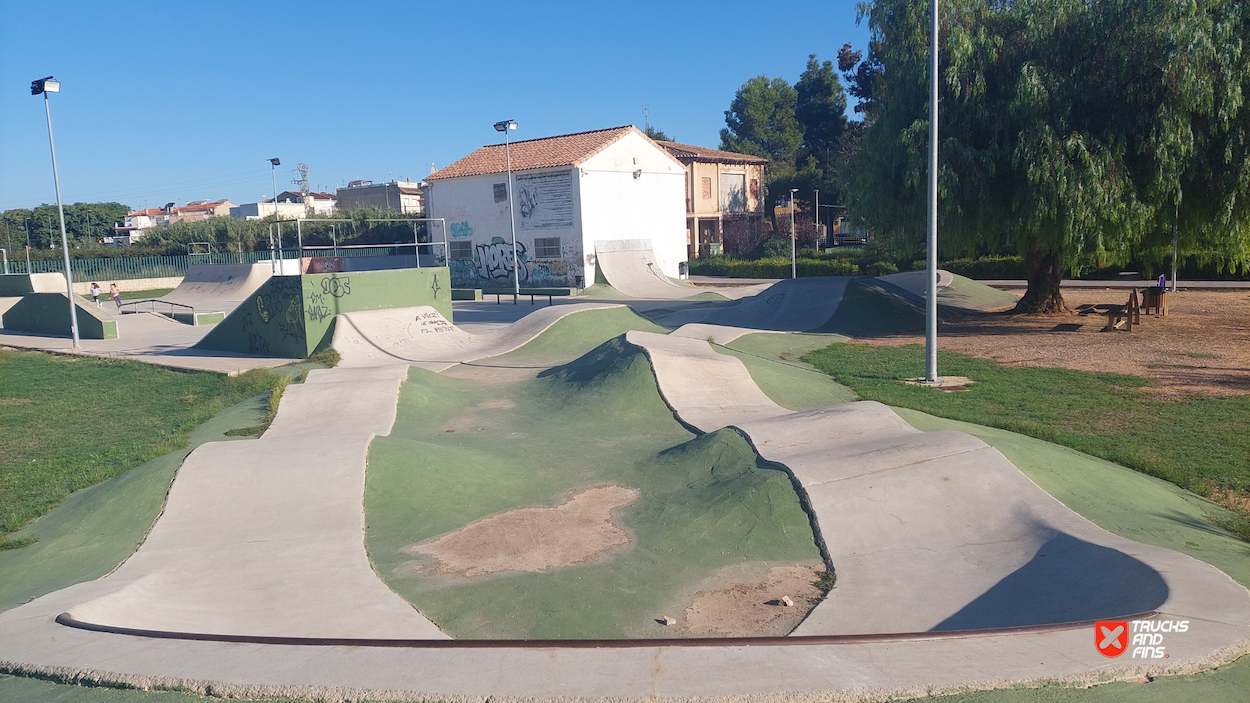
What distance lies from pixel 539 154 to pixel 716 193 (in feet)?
57.2

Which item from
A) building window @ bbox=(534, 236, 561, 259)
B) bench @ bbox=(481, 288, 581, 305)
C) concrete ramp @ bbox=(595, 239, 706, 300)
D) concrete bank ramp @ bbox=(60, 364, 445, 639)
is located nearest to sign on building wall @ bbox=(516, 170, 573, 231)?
building window @ bbox=(534, 236, 561, 259)

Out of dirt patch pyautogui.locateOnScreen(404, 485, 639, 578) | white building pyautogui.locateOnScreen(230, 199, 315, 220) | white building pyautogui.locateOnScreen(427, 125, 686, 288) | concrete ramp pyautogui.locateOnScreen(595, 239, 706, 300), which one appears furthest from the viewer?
white building pyautogui.locateOnScreen(230, 199, 315, 220)

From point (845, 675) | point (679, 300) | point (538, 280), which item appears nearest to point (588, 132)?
point (538, 280)

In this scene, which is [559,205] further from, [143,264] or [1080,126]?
[143,264]

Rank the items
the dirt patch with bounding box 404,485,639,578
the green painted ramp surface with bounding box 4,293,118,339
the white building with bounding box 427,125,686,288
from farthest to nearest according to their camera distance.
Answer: the white building with bounding box 427,125,686,288, the green painted ramp surface with bounding box 4,293,118,339, the dirt patch with bounding box 404,485,639,578

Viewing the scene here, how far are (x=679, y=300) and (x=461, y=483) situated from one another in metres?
24.4

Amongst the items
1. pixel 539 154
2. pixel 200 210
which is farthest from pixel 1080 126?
pixel 200 210

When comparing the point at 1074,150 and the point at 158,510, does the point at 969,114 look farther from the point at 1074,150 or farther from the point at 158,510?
the point at 158,510

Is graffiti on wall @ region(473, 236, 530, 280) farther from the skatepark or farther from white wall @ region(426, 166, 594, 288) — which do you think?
the skatepark

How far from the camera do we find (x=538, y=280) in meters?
Result: 39.4

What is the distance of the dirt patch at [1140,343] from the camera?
1362 cm

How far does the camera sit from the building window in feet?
127

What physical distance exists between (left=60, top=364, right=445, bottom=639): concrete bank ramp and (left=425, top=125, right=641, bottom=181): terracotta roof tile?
3001 cm

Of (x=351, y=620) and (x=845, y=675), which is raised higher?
(x=845, y=675)
